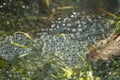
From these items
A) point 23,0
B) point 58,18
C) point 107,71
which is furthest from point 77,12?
point 107,71

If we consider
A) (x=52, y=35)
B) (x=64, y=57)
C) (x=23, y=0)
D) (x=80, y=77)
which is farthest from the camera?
(x=23, y=0)

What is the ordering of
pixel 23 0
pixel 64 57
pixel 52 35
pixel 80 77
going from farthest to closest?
pixel 23 0 < pixel 52 35 < pixel 64 57 < pixel 80 77

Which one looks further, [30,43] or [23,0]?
[23,0]

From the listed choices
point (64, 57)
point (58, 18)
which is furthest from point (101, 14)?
point (64, 57)

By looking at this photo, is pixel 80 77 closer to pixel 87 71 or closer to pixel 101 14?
pixel 87 71

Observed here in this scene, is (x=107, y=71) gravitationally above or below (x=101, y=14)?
below

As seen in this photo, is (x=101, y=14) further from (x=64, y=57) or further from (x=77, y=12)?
(x=64, y=57)
